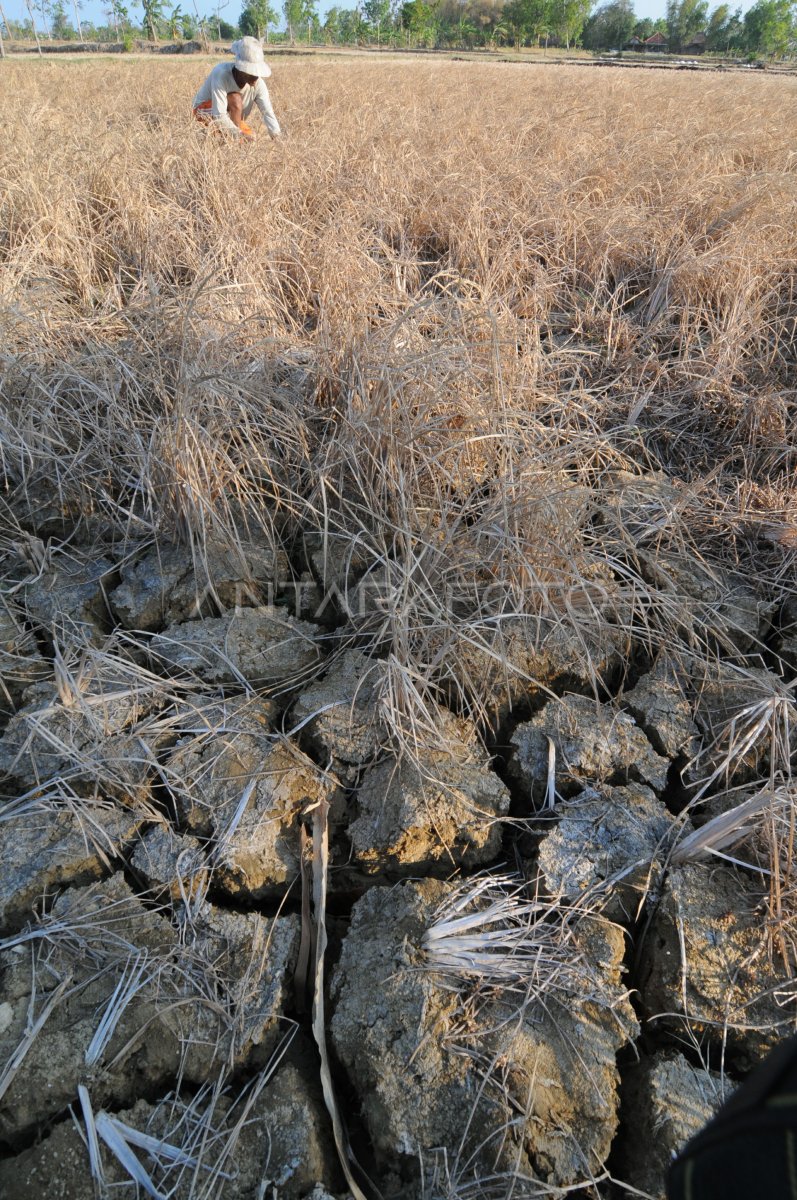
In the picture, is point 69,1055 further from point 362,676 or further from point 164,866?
point 362,676

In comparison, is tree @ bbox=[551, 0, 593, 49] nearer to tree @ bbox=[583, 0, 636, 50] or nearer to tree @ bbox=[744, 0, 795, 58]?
tree @ bbox=[583, 0, 636, 50]

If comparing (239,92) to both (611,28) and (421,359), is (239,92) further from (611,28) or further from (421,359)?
(611,28)

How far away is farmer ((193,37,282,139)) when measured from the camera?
15.5ft

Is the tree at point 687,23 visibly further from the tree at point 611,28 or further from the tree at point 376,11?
the tree at point 376,11

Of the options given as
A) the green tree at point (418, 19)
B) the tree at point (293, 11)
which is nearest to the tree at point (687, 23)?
the green tree at point (418, 19)

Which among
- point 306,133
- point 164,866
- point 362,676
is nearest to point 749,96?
point 306,133

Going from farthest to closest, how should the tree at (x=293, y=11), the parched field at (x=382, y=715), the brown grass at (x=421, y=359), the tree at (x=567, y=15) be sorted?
the tree at (x=567, y=15) < the tree at (x=293, y=11) < the brown grass at (x=421, y=359) < the parched field at (x=382, y=715)

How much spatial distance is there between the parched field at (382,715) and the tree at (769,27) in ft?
178

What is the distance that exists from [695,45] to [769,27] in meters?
7.31

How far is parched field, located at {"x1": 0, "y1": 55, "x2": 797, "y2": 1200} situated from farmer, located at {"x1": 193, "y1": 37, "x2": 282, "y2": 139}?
2.65m

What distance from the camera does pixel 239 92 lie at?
4969 millimetres

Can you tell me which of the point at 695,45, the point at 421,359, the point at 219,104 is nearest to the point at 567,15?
the point at 695,45

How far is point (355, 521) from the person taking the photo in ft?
5.66

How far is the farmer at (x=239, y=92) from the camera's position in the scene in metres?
4.72
